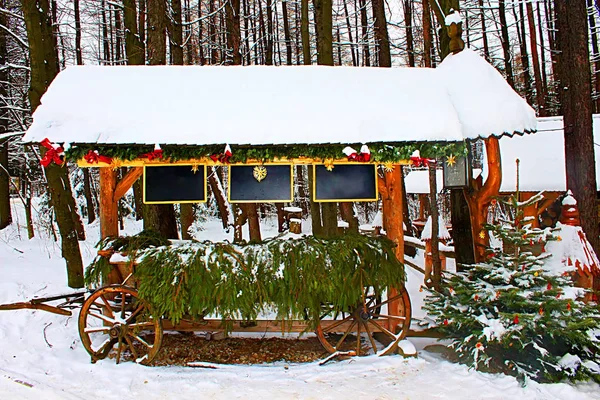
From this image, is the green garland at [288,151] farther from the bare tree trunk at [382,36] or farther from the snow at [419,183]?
the snow at [419,183]

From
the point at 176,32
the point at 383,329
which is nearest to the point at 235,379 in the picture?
the point at 383,329

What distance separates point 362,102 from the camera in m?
5.00

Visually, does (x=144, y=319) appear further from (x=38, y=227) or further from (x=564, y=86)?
(x=38, y=227)

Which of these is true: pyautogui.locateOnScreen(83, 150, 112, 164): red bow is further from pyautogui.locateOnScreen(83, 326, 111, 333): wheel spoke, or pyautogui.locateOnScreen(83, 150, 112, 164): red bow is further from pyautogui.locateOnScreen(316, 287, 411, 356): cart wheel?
pyautogui.locateOnScreen(316, 287, 411, 356): cart wheel

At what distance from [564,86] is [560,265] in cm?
331

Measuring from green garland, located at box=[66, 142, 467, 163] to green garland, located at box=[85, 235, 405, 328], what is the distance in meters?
1.00

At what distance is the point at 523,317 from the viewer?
4258 millimetres

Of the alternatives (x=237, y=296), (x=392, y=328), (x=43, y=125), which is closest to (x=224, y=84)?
(x=43, y=125)

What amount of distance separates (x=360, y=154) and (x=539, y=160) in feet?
21.4

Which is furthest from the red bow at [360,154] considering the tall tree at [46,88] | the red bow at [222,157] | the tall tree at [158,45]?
the tall tree at [46,88]

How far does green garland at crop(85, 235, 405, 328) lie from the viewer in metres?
4.56

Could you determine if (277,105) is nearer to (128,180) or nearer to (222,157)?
(222,157)

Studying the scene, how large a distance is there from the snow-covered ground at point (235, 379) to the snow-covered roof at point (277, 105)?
2453 mm

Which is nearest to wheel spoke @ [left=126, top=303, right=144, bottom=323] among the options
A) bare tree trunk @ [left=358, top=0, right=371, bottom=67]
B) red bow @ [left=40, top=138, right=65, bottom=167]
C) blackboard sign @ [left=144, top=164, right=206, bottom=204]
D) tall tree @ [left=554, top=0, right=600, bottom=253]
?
blackboard sign @ [left=144, top=164, right=206, bottom=204]
